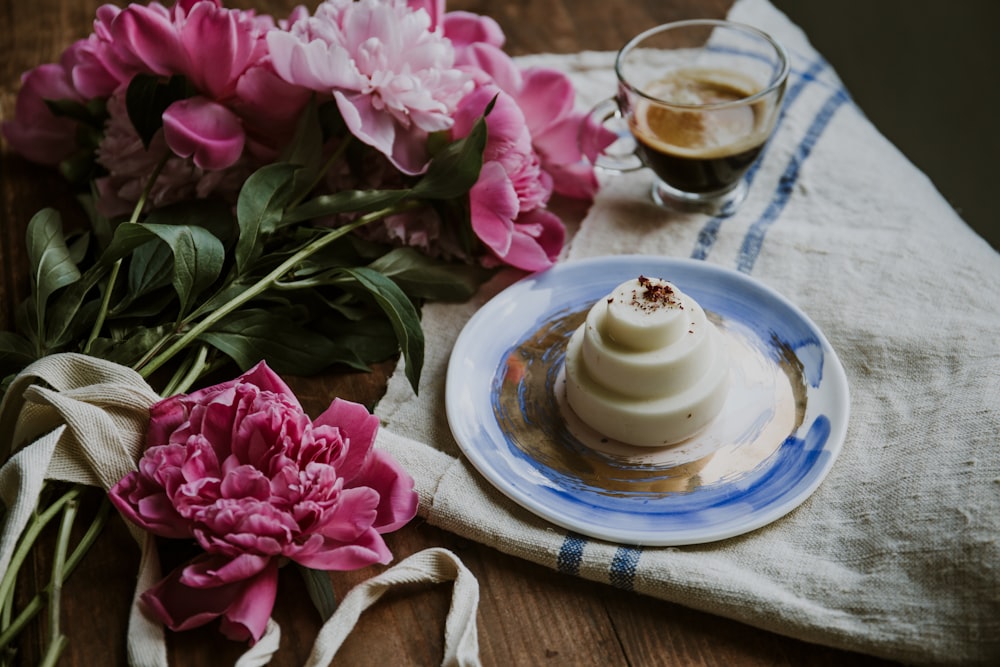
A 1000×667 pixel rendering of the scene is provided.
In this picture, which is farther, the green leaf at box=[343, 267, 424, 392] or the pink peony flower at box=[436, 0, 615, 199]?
the pink peony flower at box=[436, 0, 615, 199]

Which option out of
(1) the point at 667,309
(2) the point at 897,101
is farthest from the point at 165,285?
(2) the point at 897,101

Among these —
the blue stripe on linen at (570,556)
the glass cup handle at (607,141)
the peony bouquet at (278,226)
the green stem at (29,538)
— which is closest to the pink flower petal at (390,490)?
the peony bouquet at (278,226)

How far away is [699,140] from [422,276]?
30 centimetres

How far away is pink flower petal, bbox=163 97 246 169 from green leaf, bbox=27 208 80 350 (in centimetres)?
12

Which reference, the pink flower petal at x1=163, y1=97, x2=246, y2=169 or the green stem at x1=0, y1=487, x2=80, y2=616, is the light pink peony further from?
the green stem at x1=0, y1=487, x2=80, y2=616

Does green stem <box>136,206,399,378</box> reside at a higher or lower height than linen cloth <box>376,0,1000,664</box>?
higher

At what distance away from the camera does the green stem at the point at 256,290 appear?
0.77 metres

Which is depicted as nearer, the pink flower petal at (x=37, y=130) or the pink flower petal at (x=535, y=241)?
the pink flower petal at (x=535, y=241)

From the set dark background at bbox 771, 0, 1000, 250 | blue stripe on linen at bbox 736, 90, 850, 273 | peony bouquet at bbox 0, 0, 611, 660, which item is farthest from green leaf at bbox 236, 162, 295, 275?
dark background at bbox 771, 0, 1000, 250

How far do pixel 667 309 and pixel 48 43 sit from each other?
3.05 ft

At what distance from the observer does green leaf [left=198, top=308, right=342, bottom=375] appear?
0.81 m

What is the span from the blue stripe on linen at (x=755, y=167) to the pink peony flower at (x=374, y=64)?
0.27 metres

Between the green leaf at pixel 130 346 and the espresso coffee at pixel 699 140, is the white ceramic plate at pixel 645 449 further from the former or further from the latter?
the green leaf at pixel 130 346

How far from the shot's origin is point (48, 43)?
127cm
